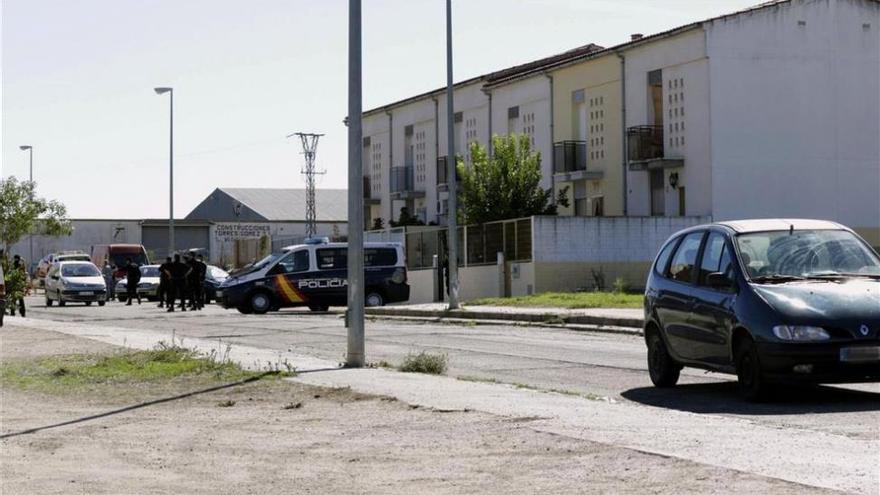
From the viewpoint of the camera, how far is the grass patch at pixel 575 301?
33906mm

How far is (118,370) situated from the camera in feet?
56.7

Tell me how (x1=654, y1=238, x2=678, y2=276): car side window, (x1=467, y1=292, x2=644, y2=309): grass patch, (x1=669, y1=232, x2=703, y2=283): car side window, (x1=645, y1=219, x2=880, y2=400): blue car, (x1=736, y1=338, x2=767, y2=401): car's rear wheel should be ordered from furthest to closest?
(x1=467, y1=292, x2=644, y2=309): grass patch < (x1=654, y1=238, x2=678, y2=276): car side window < (x1=669, y1=232, x2=703, y2=283): car side window < (x1=736, y1=338, x2=767, y2=401): car's rear wheel < (x1=645, y1=219, x2=880, y2=400): blue car

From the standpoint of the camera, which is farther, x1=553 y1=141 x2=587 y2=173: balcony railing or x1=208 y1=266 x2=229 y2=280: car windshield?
x1=208 y1=266 x2=229 y2=280: car windshield

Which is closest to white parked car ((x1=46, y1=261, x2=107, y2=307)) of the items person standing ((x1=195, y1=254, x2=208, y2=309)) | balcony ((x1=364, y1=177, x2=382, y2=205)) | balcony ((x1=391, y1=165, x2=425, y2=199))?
person standing ((x1=195, y1=254, x2=208, y2=309))

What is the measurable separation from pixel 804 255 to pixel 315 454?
547 centimetres

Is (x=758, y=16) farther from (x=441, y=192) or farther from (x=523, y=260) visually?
(x=441, y=192)

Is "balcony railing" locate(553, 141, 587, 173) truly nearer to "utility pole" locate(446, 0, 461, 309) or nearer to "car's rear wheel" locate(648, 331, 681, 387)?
"utility pole" locate(446, 0, 461, 309)

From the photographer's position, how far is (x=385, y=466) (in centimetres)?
910

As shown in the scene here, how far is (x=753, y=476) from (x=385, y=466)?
233 centimetres

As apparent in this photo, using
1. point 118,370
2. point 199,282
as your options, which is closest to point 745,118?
point 199,282

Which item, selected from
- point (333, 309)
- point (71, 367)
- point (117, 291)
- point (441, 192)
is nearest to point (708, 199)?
point (333, 309)

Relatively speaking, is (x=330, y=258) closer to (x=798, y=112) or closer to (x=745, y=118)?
(x=745, y=118)

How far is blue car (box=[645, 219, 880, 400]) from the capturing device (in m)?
12.1

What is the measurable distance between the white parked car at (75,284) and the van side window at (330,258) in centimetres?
1438
